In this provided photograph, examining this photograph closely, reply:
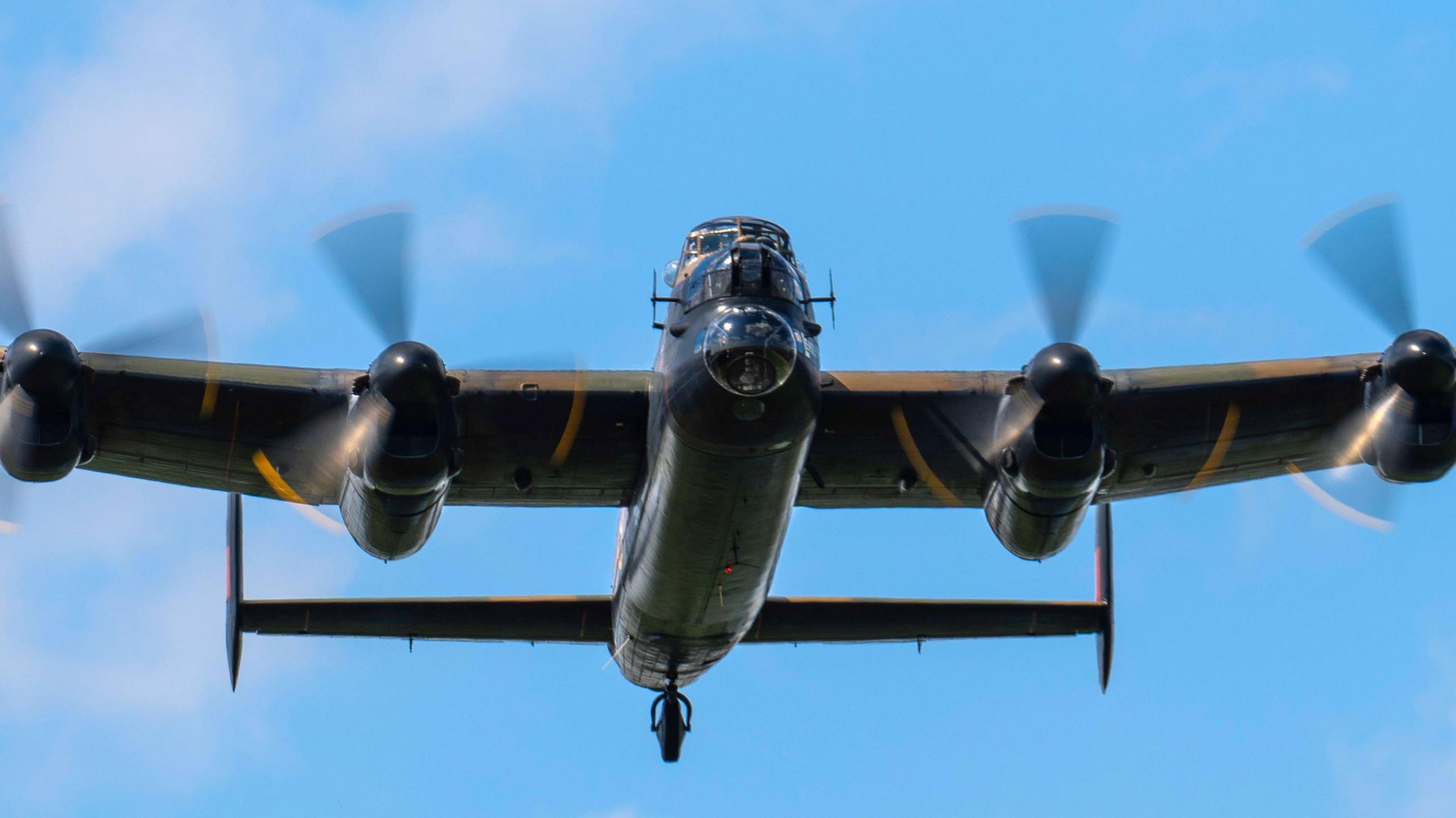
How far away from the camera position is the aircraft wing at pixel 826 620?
23812 millimetres

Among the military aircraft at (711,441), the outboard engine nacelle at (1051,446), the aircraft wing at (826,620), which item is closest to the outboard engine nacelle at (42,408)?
the military aircraft at (711,441)

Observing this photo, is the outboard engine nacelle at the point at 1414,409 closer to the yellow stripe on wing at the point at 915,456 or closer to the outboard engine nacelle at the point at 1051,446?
the outboard engine nacelle at the point at 1051,446

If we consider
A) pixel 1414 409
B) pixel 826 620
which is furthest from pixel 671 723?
pixel 1414 409

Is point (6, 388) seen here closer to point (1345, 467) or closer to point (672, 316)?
point (672, 316)

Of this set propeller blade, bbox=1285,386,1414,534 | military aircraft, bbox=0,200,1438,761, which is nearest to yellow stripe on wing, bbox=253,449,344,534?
military aircraft, bbox=0,200,1438,761

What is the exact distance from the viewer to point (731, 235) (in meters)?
20.7

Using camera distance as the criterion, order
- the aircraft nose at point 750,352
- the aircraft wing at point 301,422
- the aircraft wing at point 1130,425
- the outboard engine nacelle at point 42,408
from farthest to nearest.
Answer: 1. the aircraft wing at point 1130,425
2. the aircraft wing at point 301,422
3. the outboard engine nacelle at point 42,408
4. the aircraft nose at point 750,352

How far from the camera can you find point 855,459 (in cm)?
2250

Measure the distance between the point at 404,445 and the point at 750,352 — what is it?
14.4 feet

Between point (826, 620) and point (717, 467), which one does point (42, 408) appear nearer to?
point (717, 467)

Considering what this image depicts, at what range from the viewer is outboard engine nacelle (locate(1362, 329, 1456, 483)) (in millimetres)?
19828

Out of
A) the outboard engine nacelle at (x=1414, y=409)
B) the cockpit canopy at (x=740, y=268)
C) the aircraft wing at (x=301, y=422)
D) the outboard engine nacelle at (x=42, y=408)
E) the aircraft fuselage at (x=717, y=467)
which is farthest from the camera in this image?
the aircraft wing at (x=301, y=422)

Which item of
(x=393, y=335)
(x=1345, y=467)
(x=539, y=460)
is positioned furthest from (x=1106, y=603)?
(x=393, y=335)

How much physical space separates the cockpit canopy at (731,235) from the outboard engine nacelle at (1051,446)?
3202 mm
